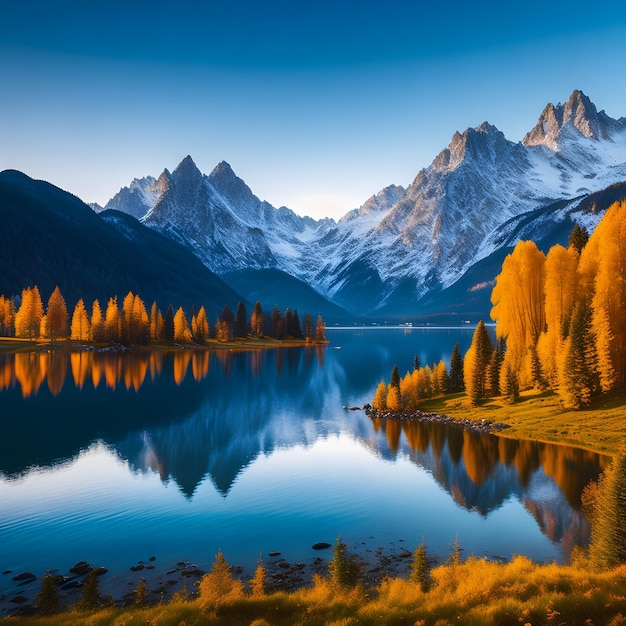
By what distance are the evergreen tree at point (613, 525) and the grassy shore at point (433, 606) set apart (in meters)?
1.73

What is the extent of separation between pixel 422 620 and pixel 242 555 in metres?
18.0

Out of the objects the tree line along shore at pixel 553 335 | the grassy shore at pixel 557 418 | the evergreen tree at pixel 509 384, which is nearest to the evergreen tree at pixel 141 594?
the grassy shore at pixel 557 418

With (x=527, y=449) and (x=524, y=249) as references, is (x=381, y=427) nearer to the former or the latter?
(x=527, y=449)

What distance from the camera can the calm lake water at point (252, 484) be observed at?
1453 inches

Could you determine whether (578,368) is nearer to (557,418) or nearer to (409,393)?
(557,418)

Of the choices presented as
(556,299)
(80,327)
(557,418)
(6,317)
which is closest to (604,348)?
(557,418)

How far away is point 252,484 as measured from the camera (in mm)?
51344

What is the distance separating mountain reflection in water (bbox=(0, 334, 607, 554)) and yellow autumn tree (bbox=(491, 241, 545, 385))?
23623 mm

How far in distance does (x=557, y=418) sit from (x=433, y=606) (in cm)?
5106

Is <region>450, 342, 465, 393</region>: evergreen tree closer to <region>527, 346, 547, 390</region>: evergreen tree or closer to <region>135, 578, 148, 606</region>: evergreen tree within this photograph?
<region>527, 346, 547, 390</region>: evergreen tree

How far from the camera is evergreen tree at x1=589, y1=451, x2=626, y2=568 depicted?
2738 centimetres

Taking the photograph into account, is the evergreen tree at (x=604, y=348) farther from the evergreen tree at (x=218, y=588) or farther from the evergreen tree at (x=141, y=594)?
the evergreen tree at (x=141, y=594)

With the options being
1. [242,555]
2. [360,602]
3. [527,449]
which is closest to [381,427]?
[527,449]

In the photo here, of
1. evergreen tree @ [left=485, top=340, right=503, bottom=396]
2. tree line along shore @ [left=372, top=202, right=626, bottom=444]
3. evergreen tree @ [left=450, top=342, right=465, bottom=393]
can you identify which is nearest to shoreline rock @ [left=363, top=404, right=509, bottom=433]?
tree line along shore @ [left=372, top=202, right=626, bottom=444]
